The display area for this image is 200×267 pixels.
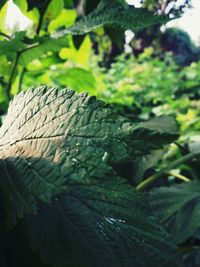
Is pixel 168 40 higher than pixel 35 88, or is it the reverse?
pixel 168 40

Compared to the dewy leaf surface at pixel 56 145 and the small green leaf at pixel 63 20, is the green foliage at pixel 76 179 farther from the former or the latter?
the small green leaf at pixel 63 20

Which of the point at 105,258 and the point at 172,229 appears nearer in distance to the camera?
the point at 105,258

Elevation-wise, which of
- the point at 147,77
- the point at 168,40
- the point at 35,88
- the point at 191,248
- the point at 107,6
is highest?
the point at 168,40

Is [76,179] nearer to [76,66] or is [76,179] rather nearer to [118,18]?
[118,18]

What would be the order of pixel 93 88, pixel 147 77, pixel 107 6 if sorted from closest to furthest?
pixel 107 6
pixel 93 88
pixel 147 77

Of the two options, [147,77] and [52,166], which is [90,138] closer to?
[52,166]

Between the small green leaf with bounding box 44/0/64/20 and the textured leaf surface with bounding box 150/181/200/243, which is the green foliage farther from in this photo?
the small green leaf with bounding box 44/0/64/20

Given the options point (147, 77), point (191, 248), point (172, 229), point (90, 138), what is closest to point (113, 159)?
point (90, 138)
